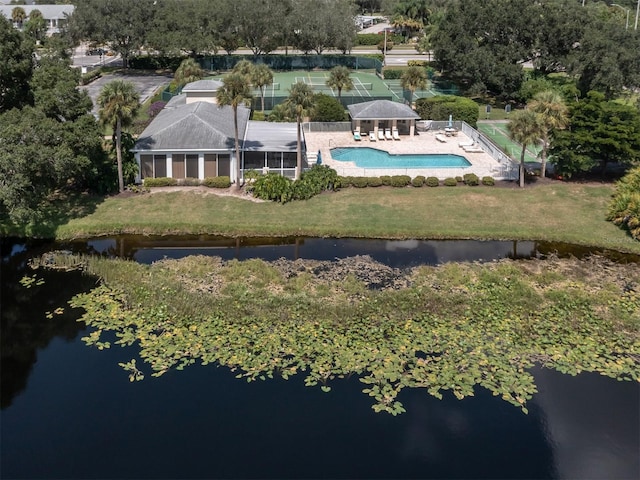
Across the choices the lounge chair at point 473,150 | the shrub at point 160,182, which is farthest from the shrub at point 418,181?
the shrub at point 160,182

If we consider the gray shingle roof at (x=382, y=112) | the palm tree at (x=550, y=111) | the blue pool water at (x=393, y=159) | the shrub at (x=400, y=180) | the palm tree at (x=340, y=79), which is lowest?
the shrub at (x=400, y=180)

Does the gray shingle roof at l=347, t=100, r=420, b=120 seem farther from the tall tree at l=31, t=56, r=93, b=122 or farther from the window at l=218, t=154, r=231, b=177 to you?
the tall tree at l=31, t=56, r=93, b=122

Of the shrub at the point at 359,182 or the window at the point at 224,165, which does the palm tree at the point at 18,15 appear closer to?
the window at the point at 224,165

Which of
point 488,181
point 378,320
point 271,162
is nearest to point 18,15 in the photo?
point 271,162

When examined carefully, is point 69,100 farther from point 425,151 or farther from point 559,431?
point 559,431

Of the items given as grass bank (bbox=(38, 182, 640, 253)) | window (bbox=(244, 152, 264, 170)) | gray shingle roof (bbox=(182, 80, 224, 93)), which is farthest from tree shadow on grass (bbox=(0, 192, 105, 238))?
gray shingle roof (bbox=(182, 80, 224, 93))
